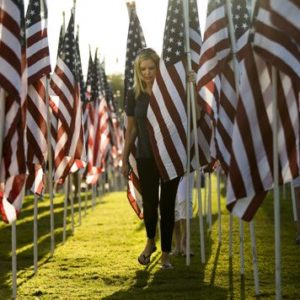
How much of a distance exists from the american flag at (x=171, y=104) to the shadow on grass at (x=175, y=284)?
113 cm

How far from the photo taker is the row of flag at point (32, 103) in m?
7.29

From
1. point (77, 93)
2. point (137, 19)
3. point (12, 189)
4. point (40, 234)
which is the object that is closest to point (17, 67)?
point (12, 189)

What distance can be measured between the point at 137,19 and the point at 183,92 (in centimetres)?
395

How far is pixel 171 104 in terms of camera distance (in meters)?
9.59

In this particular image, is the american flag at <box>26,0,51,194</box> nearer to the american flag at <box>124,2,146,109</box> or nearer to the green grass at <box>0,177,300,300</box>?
the green grass at <box>0,177,300,300</box>

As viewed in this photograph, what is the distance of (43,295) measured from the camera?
770 cm

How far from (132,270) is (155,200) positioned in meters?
0.89

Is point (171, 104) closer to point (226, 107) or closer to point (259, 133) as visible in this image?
point (226, 107)

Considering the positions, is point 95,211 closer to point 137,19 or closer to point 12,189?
point 137,19

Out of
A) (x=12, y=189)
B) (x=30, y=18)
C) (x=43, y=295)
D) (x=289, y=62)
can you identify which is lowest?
(x=43, y=295)

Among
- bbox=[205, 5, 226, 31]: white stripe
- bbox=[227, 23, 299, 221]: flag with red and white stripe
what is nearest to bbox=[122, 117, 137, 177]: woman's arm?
bbox=[205, 5, 226, 31]: white stripe

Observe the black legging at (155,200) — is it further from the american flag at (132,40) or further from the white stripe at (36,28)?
the american flag at (132,40)

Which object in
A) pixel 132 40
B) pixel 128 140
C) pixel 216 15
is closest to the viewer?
pixel 216 15

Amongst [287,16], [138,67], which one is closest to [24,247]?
[138,67]
